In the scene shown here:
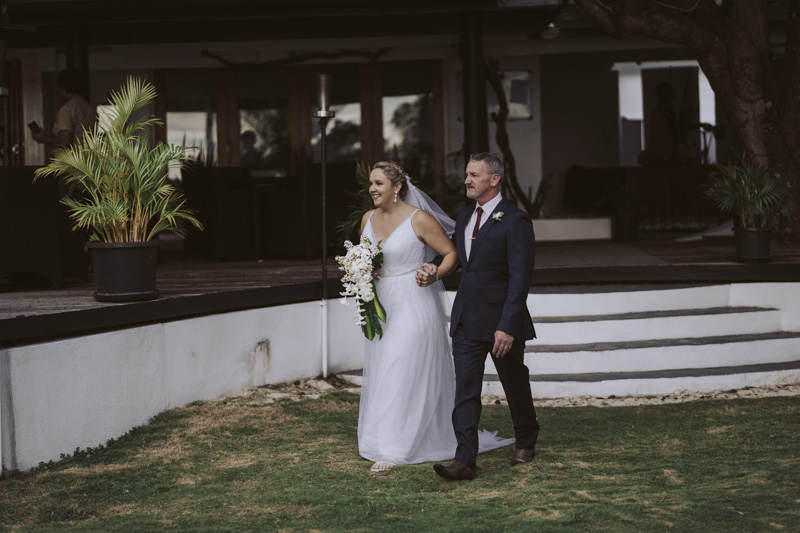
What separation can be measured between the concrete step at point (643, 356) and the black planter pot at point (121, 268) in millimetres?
2676

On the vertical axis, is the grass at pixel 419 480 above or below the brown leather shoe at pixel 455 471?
below

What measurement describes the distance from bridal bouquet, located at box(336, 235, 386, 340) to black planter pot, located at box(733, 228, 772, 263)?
4253 mm

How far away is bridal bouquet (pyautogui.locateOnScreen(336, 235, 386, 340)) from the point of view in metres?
5.57

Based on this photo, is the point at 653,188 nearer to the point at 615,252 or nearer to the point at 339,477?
the point at 615,252

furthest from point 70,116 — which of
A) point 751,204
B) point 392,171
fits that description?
point 751,204

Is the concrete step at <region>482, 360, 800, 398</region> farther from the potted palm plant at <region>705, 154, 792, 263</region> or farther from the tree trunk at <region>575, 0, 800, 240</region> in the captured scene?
the tree trunk at <region>575, 0, 800, 240</region>

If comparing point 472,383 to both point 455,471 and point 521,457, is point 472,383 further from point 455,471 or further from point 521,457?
point 521,457

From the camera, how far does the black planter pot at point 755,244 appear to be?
8726mm

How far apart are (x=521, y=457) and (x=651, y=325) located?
2888mm

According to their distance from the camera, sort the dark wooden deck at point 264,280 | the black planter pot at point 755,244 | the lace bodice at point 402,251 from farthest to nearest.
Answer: the black planter pot at point 755,244, the dark wooden deck at point 264,280, the lace bodice at point 402,251

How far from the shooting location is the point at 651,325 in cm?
802

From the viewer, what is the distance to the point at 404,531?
4.35 m

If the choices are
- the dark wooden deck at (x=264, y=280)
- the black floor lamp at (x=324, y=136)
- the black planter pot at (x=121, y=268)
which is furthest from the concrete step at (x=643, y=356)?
the black planter pot at (x=121, y=268)

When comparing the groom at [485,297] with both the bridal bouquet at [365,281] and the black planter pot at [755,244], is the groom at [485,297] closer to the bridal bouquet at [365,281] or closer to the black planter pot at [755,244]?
the bridal bouquet at [365,281]
